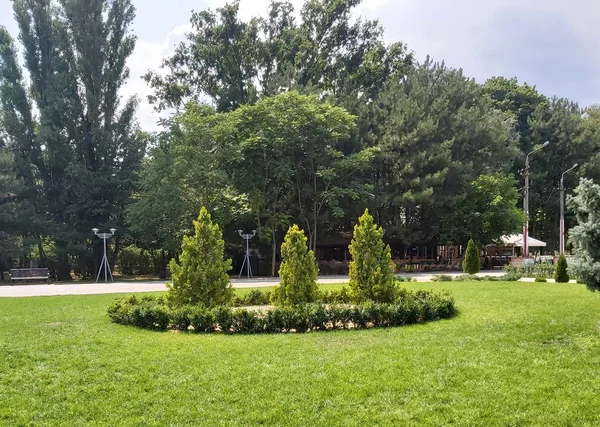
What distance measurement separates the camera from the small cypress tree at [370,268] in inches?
445

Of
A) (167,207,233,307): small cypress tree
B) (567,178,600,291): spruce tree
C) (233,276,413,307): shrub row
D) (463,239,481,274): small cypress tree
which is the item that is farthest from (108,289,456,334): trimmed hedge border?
(463,239,481,274): small cypress tree

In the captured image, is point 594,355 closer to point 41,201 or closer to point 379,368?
point 379,368

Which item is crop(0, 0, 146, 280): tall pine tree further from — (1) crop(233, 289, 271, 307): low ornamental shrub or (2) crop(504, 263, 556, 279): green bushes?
(2) crop(504, 263, 556, 279): green bushes

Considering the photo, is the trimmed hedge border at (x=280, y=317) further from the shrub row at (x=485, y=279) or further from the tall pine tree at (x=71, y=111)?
the tall pine tree at (x=71, y=111)

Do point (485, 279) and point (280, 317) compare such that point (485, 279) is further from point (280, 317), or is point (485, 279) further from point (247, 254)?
point (280, 317)

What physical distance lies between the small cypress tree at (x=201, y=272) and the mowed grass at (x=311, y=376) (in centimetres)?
174

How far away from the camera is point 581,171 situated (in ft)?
135

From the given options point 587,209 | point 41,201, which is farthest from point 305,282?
point 41,201

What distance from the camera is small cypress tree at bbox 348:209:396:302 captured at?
11.3 metres

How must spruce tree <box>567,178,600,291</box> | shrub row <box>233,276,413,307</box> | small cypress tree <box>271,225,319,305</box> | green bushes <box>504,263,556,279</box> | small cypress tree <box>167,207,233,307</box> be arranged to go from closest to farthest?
spruce tree <box>567,178,600,291</box>, small cypress tree <box>167,207,233,307</box>, small cypress tree <box>271,225,319,305</box>, shrub row <box>233,276,413,307</box>, green bushes <box>504,263,556,279</box>

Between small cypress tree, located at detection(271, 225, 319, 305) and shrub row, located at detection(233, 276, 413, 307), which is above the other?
small cypress tree, located at detection(271, 225, 319, 305)

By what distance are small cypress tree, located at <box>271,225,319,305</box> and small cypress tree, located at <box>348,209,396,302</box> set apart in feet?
3.22

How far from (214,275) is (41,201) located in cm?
2519

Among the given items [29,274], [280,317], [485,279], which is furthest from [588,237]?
[29,274]
